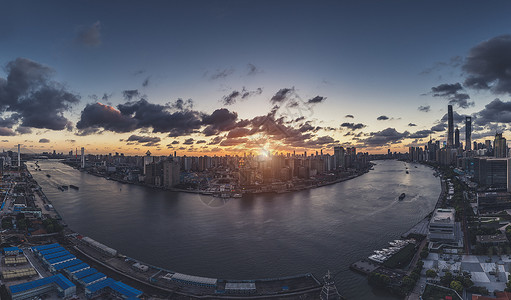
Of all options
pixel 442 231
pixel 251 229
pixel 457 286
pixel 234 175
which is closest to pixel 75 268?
pixel 251 229

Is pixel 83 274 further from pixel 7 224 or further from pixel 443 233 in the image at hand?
pixel 443 233

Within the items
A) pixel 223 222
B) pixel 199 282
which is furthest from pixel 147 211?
pixel 199 282

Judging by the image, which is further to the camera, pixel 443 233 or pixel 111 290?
pixel 443 233

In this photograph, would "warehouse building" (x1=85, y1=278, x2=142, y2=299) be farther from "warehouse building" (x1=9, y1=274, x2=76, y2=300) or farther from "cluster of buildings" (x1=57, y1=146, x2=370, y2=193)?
"cluster of buildings" (x1=57, y1=146, x2=370, y2=193)

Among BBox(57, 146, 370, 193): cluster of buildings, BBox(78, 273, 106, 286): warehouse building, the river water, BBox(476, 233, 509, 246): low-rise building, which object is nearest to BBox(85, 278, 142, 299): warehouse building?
BBox(78, 273, 106, 286): warehouse building

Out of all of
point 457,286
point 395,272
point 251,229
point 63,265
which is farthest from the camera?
point 251,229

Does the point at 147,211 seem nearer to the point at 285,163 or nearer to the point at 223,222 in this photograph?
the point at 223,222

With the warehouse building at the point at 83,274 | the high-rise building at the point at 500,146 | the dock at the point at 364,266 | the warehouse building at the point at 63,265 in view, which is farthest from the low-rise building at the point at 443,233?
the high-rise building at the point at 500,146

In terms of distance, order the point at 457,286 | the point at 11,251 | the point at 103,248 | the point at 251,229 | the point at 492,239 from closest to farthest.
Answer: the point at 457,286 < the point at 11,251 < the point at 103,248 < the point at 492,239 < the point at 251,229

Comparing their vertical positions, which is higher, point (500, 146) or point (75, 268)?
point (500, 146)

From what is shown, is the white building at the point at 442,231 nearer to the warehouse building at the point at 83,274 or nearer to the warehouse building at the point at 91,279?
the warehouse building at the point at 91,279
